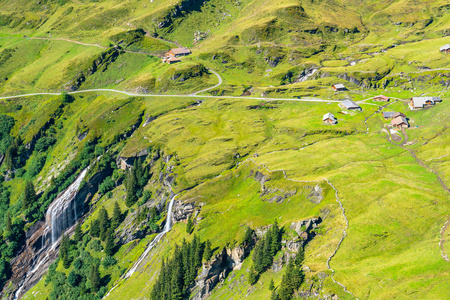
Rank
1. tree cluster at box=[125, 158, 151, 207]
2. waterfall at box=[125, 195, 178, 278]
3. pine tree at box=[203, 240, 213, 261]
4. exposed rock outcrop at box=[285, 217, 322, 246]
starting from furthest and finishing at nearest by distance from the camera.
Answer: tree cluster at box=[125, 158, 151, 207] → waterfall at box=[125, 195, 178, 278] → pine tree at box=[203, 240, 213, 261] → exposed rock outcrop at box=[285, 217, 322, 246]

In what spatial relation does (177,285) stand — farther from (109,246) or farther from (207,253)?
(109,246)

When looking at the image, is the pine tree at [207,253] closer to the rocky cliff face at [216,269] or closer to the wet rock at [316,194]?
the rocky cliff face at [216,269]

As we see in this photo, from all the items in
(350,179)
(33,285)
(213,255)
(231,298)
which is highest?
(350,179)

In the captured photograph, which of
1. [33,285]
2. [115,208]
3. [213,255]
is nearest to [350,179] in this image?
[213,255]

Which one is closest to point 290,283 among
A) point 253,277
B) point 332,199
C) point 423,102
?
point 253,277

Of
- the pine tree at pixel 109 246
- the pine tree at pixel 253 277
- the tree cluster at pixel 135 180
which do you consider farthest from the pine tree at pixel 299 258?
the tree cluster at pixel 135 180

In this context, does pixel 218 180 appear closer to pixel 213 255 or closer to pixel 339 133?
pixel 213 255

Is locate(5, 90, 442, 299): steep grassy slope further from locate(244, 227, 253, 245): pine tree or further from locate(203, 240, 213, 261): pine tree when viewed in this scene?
locate(203, 240, 213, 261): pine tree

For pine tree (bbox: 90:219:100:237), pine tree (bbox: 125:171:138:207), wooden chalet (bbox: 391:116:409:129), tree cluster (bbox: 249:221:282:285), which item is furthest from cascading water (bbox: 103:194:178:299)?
wooden chalet (bbox: 391:116:409:129)
